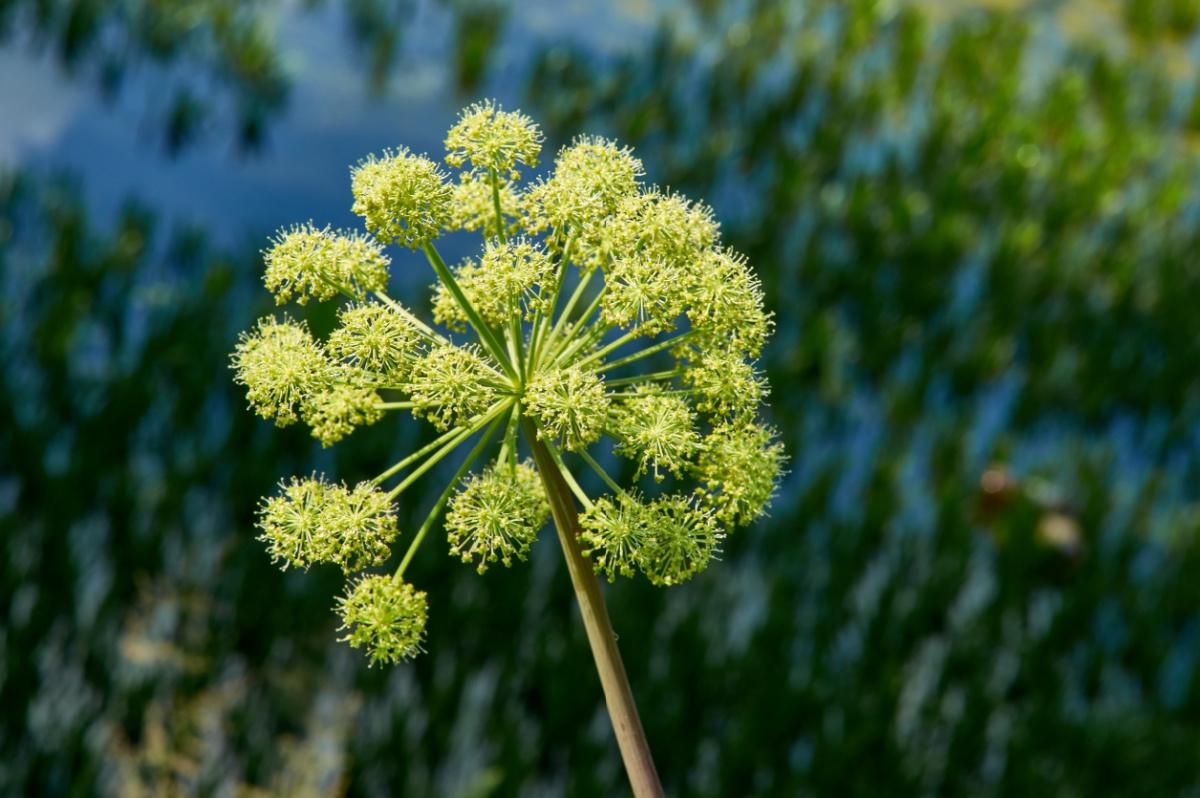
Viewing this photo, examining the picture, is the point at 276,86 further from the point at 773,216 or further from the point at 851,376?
the point at 851,376

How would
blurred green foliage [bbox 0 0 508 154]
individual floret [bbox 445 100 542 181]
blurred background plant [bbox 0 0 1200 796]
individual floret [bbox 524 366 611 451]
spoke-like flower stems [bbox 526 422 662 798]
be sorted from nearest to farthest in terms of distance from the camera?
spoke-like flower stems [bbox 526 422 662 798] < individual floret [bbox 524 366 611 451] < individual floret [bbox 445 100 542 181] < blurred background plant [bbox 0 0 1200 796] < blurred green foliage [bbox 0 0 508 154]

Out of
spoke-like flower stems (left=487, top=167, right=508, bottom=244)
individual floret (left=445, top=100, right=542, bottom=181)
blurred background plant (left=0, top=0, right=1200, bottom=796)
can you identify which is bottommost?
spoke-like flower stems (left=487, top=167, right=508, bottom=244)

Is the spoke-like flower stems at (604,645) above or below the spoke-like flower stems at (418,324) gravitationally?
below

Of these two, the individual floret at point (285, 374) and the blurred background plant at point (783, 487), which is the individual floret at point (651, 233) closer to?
the individual floret at point (285, 374)

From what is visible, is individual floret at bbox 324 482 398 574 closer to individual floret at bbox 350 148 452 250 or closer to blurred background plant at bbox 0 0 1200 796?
individual floret at bbox 350 148 452 250

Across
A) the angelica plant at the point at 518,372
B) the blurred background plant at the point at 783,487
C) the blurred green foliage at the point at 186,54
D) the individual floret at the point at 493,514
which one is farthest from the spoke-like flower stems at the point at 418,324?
the blurred green foliage at the point at 186,54

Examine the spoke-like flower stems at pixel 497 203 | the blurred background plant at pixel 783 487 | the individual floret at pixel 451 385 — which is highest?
the blurred background plant at pixel 783 487

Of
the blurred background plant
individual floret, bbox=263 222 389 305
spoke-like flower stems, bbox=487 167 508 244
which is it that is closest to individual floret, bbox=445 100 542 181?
spoke-like flower stems, bbox=487 167 508 244
